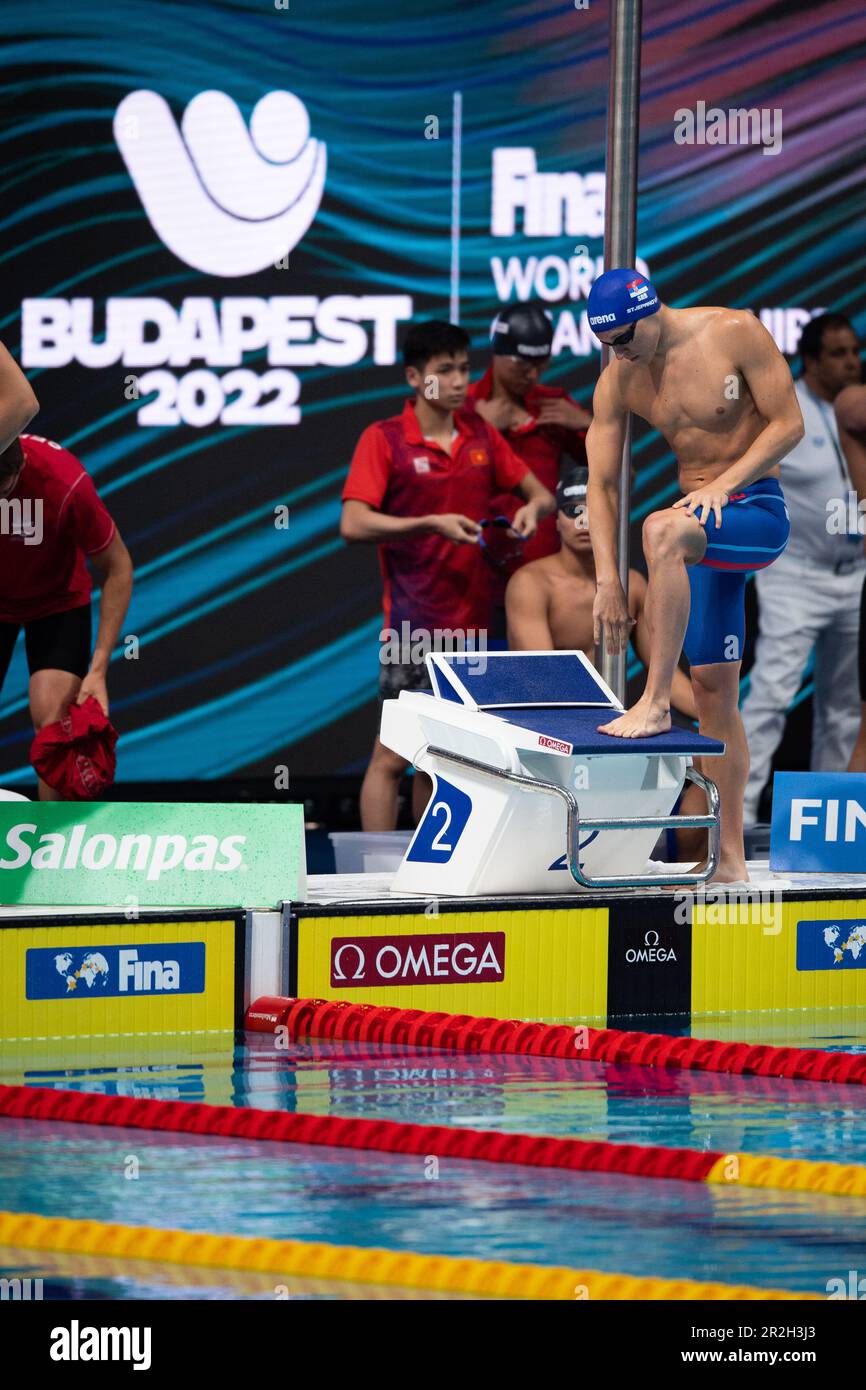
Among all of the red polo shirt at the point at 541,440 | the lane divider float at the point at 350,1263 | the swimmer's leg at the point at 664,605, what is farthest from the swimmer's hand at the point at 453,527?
the lane divider float at the point at 350,1263

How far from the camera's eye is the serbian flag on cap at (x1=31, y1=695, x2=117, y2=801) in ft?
19.6

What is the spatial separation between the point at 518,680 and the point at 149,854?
1.13m

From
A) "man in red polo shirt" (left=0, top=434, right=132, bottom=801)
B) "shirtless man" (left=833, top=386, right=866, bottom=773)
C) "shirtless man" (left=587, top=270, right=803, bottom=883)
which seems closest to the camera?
"shirtless man" (left=587, top=270, right=803, bottom=883)

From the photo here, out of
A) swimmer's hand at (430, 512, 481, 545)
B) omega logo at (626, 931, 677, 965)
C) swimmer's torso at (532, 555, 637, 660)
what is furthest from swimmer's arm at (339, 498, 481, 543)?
omega logo at (626, 931, 677, 965)

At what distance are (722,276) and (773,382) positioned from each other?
3.89 m

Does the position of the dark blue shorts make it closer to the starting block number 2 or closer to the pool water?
the starting block number 2

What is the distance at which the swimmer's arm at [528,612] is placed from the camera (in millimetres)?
7406

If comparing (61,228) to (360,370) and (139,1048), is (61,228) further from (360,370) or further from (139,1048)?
(139,1048)

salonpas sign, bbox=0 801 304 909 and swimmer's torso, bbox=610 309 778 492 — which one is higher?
swimmer's torso, bbox=610 309 778 492

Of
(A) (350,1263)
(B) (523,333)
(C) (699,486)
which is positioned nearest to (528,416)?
(B) (523,333)

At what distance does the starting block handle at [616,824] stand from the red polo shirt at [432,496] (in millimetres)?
1928

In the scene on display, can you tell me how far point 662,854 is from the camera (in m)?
7.72

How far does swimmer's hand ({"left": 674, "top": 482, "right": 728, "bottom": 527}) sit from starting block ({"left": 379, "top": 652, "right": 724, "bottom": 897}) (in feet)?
1.80

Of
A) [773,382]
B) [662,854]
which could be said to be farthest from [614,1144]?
[662,854]
